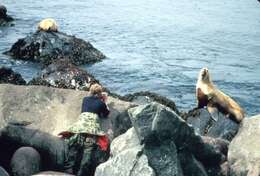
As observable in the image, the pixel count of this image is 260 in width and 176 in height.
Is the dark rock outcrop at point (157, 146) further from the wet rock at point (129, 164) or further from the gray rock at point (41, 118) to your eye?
the gray rock at point (41, 118)

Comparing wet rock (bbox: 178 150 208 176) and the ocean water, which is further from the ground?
wet rock (bbox: 178 150 208 176)

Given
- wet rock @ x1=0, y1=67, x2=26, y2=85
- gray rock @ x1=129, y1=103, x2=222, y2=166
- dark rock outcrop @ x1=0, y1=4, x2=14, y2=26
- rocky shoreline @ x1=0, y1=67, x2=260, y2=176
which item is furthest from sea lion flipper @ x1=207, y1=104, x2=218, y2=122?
dark rock outcrop @ x1=0, y1=4, x2=14, y2=26

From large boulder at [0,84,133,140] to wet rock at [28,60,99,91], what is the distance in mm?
4231

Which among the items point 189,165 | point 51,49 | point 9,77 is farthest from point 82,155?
point 51,49

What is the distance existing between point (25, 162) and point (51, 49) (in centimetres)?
1189

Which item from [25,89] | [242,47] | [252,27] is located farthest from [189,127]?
[252,27]

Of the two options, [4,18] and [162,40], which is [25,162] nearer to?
[162,40]

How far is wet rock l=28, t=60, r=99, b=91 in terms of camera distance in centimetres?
1477

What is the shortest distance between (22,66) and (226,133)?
9639mm

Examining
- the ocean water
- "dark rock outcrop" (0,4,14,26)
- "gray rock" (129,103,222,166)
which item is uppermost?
"gray rock" (129,103,222,166)

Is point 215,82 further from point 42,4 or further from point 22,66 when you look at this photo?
point 42,4

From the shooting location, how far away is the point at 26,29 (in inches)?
1033

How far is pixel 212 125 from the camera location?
12195 millimetres

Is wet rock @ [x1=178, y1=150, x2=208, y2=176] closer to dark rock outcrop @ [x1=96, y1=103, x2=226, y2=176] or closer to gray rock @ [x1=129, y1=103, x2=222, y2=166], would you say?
dark rock outcrop @ [x1=96, y1=103, x2=226, y2=176]
